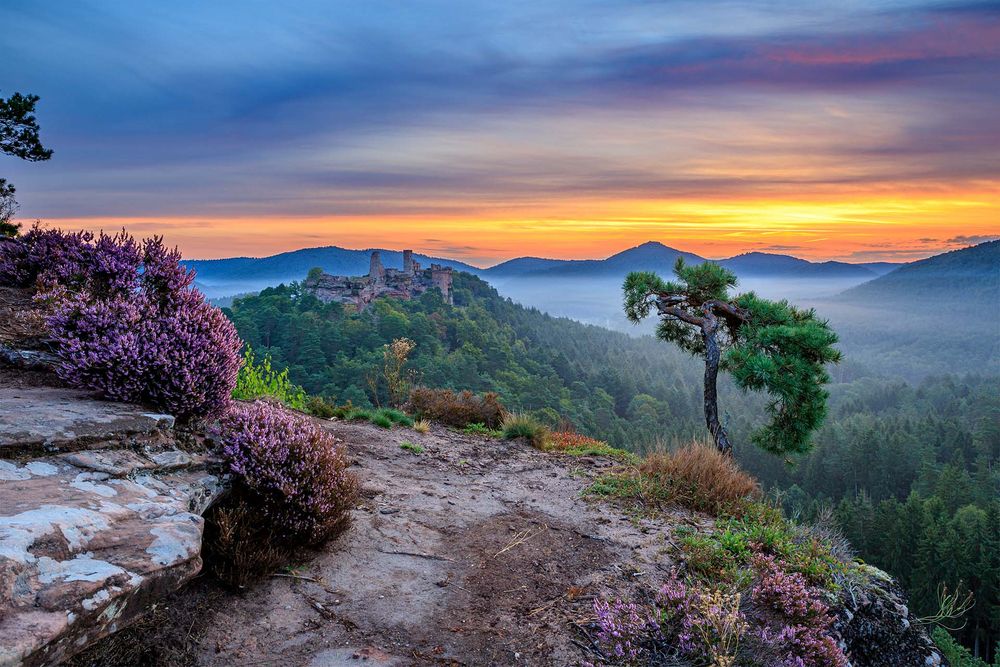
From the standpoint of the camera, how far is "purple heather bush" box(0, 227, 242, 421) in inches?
209

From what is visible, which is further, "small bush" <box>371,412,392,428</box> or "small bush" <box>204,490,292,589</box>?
"small bush" <box>371,412,392,428</box>

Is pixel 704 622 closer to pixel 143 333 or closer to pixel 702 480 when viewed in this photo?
pixel 702 480

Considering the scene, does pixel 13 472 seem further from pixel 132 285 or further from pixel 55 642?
pixel 132 285

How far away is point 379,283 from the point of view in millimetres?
94438

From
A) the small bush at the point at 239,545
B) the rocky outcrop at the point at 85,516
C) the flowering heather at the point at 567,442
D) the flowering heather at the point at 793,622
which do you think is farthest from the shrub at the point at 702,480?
the rocky outcrop at the point at 85,516

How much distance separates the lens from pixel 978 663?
37.7 meters

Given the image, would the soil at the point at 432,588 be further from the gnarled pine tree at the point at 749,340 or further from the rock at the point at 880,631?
the gnarled pine tree at the point at 749,340

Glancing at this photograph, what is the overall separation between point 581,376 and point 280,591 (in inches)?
3672

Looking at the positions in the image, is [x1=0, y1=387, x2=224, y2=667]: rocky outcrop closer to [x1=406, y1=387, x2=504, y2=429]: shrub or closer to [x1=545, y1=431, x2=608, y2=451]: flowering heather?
[x1=545, y1=431, x2=608, y2=451]: flowering heather

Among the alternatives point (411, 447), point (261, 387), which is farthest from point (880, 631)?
point (261, 387)

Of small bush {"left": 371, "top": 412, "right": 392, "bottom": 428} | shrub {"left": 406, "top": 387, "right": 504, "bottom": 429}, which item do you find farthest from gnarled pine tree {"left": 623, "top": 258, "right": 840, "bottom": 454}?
small bush {"left": 371, "top": 412, "right": 392, "bottom": 428}

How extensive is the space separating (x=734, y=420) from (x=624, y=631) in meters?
110

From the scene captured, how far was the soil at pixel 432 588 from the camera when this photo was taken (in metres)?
4.01

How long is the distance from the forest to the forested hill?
23cm
